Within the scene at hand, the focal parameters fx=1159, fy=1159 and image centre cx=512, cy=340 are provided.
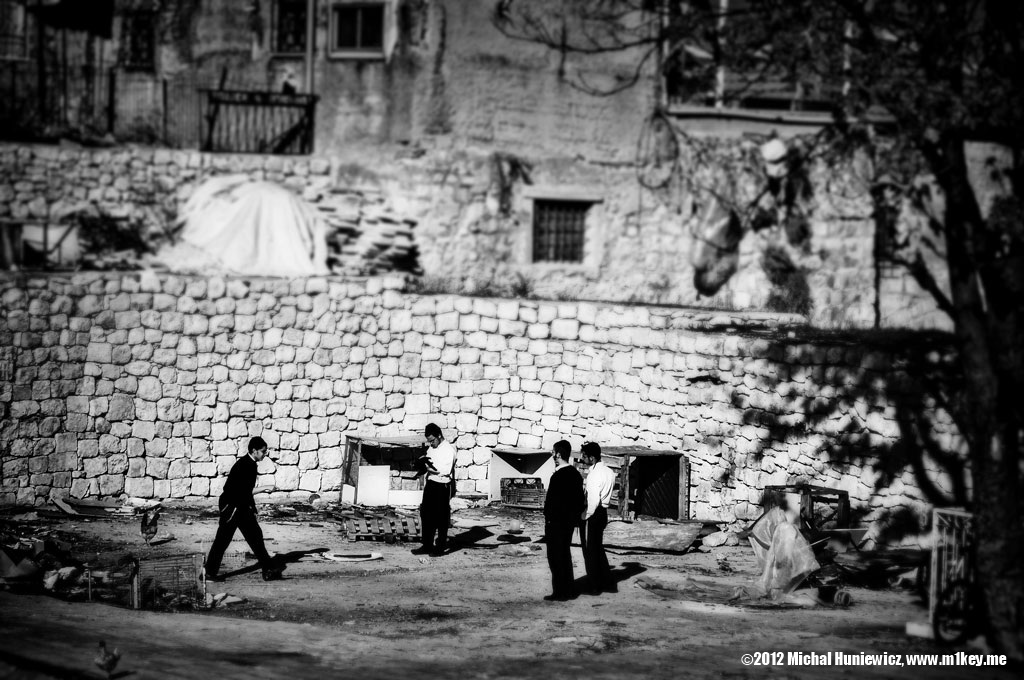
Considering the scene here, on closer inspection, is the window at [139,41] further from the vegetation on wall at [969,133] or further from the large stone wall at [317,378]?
the vegetation on wall at [969,133]

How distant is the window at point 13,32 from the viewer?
21875 mm

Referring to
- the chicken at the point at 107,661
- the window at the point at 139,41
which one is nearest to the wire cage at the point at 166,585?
the chicken at the point at 107,661

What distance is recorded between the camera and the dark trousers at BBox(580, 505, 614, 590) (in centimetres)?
1092

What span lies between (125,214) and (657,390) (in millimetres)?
9818

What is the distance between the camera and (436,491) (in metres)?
12.4

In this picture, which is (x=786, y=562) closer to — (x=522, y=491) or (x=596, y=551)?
(x=596, y=551)

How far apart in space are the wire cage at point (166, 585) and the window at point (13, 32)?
14593 mm

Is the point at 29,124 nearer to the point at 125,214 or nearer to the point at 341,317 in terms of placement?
the point at 125,214

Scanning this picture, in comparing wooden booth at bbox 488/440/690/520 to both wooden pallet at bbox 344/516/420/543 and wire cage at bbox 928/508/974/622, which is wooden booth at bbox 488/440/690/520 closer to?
wooden pallet at bbox 344/516/420/543

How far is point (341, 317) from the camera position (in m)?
15.2

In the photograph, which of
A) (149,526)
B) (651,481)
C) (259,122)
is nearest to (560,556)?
(651,481)

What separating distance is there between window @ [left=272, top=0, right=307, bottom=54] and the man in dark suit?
41.4 ft

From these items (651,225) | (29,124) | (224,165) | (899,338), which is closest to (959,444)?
(899,338)

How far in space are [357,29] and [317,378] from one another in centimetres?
795
